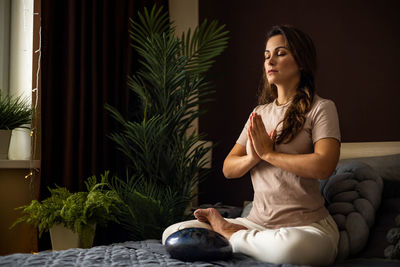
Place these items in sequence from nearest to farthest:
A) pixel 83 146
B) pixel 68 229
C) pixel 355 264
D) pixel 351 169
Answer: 1. pixel 355 264
2. pixel 351 169
3. pixel 68 229
4. pixel 83 146

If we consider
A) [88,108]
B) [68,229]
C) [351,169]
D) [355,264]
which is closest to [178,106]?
[88,108]

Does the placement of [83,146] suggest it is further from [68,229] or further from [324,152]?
[324,152]

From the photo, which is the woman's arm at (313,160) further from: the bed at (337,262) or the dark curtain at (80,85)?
the dark curtain at (80,85)

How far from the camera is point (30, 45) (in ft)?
9.50

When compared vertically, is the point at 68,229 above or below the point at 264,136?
below

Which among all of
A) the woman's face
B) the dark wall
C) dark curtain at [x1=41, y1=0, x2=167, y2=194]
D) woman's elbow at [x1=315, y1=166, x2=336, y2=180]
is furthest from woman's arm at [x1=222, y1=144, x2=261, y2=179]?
dark curtain at [x1=41, y1=0, x2=167, y2=194]

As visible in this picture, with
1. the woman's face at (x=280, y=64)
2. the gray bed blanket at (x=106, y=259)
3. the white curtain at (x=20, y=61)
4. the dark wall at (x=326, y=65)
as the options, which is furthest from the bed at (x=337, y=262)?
the white curtain at (x=20, y=61)

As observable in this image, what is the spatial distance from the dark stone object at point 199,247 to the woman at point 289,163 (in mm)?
163

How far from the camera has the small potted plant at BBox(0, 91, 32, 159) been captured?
2572 mm

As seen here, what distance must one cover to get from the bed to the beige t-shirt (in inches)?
9.0

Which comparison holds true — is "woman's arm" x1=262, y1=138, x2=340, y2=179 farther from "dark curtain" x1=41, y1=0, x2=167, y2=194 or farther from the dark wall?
"dark curtain" x1=41, y1=0, x2=167, y2=194

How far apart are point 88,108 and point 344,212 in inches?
72.1

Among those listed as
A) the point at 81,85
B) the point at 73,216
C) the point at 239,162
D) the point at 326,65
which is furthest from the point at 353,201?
the point at 81,85

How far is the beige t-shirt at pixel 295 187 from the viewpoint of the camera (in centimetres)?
164
